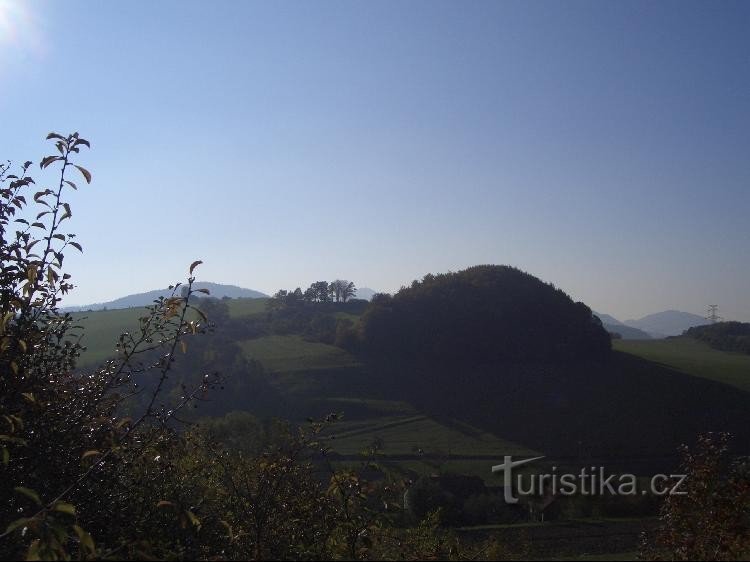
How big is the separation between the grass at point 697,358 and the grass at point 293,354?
27.2m

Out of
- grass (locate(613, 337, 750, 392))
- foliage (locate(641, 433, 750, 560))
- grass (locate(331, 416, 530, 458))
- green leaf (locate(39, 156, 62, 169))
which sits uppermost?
green leaf (locate(39, 156, 62, 169))

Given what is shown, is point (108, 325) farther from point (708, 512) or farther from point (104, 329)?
point (708, 512)

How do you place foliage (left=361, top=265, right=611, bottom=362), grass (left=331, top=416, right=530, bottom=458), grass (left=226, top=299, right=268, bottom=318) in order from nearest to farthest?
grass (left=331, top=416, right=530, bottom=458) → foliage (left=361, top=265, right=611, bottom=362) → grass (left=226, top=299, right=268, bottom=318)

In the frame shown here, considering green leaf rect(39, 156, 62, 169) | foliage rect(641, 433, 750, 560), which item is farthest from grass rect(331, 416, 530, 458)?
green leaf rect(39, 156, 62, 169)

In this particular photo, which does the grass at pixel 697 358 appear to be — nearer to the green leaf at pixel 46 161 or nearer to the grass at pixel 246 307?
the grass at pixel 246 307

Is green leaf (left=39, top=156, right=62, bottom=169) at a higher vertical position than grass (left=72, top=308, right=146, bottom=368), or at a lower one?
higher

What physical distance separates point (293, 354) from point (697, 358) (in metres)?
37.4

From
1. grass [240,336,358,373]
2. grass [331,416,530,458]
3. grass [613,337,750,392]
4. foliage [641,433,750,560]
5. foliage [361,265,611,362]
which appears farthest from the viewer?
foliage [361,265,611,362]

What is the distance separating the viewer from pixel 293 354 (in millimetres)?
58312

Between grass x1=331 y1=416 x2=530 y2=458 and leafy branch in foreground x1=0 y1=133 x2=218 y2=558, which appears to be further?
grass x1=331 y1=416 x2=530 y2=458

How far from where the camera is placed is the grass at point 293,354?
2149 inches

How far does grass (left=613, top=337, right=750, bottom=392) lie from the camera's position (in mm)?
49812

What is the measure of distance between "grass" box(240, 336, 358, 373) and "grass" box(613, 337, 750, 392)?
27.2 meters

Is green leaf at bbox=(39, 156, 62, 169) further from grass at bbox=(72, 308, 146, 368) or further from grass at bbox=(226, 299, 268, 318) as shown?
grass at bbox=(226, 299, 268, 318)
